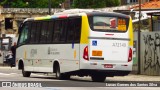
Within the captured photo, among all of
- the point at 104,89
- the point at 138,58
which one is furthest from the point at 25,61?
the point at 104,89

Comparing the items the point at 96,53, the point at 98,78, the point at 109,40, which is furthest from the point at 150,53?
the point at 96,53

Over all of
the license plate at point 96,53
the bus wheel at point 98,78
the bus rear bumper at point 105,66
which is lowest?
the bus wheel at point 98,78

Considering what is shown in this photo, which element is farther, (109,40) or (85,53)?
(109,40)

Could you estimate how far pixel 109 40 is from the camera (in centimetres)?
2697

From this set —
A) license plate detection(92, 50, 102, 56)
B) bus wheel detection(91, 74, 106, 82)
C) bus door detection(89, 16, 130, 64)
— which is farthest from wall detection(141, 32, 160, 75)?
license plate detection(92, 50, 102, 56)

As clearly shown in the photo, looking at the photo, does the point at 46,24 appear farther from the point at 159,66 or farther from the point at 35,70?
the point at 159,66

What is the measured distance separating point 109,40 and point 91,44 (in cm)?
96

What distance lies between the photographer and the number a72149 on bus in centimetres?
2666

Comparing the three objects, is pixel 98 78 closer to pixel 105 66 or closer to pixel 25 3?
pixel 105 66

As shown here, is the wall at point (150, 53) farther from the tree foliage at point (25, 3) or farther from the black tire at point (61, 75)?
the tree foliage at point (25, 3)

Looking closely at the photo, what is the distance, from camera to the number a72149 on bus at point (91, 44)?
1049 inches

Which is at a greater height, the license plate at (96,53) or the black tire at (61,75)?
the license plate at (96,53)

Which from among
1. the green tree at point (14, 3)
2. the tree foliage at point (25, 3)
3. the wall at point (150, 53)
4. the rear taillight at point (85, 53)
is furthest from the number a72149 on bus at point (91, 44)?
the tree foliage at point (25, 3)

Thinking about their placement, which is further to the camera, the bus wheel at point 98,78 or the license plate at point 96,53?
the bus wheel at point 98,78
